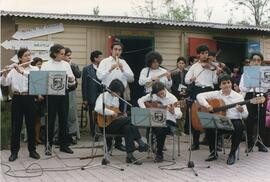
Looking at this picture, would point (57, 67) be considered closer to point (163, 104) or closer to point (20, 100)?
point (20, 100)

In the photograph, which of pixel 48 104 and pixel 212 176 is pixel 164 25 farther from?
pixel 212 176

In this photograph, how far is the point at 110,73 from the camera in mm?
8664

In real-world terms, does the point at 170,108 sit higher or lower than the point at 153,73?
lower

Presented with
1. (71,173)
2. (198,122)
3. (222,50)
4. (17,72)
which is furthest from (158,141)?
(222,50)

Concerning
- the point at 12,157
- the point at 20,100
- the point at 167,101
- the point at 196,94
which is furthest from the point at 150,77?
the point at 12,157

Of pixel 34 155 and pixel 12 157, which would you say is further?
pixel 34 155

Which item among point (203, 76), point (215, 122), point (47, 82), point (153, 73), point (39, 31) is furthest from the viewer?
point (39, 31)

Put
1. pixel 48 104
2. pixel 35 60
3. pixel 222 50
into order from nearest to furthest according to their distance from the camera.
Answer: pixel 48 104 < pixel 35 60 < pixel 222 50

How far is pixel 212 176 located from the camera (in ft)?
22.4

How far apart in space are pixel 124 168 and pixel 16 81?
84.0 inches

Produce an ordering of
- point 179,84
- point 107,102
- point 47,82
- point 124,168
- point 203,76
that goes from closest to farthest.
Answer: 1. point 124,168
2. point 47,82
3. point 107,102
4. point 203,76
5. point 179,84

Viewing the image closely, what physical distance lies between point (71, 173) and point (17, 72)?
1861 millimetres

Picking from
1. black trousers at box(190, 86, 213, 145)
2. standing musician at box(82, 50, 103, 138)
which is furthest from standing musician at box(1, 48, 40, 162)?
black trousers at box(190, 86, 213, 145)

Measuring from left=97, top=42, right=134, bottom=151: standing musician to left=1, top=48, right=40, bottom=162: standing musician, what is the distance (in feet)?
4.24
